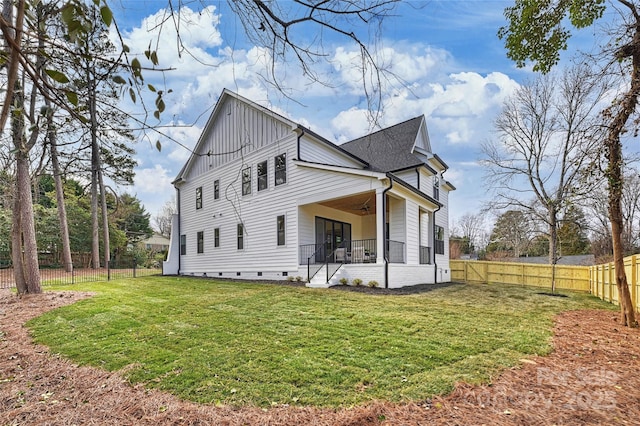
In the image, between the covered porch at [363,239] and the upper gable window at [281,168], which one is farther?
the upper gable window at [281,168]

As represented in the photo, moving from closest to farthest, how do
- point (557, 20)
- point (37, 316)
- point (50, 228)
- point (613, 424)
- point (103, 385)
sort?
1. point (613, 424)
2. point (103, 385)
3. point (557, 20)
4. point (37, 316)
5. point (50, 228)

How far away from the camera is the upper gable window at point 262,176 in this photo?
51.1ft

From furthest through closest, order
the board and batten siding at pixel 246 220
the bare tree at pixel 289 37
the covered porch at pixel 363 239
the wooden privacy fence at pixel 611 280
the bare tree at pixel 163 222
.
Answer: the bare tree at pixel 163 222
the board and batten siding at pixel 246 220
the covered porch at pixel 363 239
the wooden privacy fence at pixel 611 280
the bare tree at pixel 289 37

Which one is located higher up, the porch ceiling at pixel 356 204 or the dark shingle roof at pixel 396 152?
the dark shingle roof at pixel 396 152

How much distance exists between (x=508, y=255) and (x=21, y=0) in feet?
150

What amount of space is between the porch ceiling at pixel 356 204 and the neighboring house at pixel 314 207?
0.05 metres

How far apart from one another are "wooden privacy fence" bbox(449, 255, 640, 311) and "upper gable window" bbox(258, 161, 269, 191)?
1305 centimetres

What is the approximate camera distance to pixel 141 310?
24.8 feet

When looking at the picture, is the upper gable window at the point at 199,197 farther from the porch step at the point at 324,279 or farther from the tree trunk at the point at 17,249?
the tree trunk at the point at 17,249

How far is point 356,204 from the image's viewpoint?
50.1 ft

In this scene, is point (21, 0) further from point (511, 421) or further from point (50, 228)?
point (50, 228)

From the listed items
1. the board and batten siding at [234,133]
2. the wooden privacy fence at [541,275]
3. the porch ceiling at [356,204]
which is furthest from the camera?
the board and batten siding at [234,133]

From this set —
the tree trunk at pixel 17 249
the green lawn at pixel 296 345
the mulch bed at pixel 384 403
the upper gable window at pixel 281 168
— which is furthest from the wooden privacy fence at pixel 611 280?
the tree trunk at pixel 17 249

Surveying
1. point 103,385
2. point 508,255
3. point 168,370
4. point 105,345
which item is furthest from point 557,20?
point 508,255
